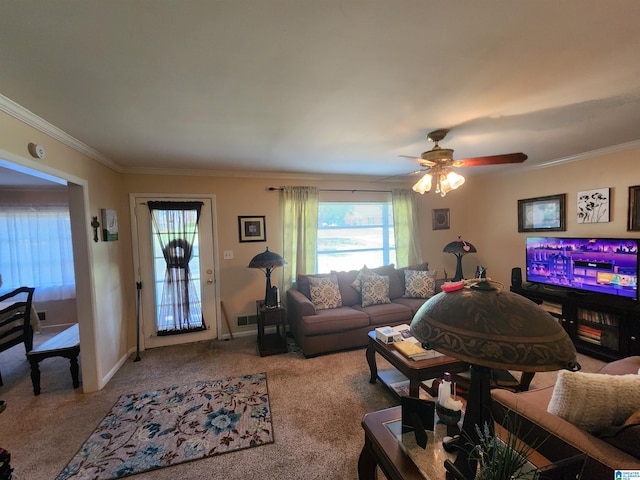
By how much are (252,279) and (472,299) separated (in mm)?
3562

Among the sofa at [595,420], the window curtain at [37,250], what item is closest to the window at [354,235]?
the sofa at [595,420]

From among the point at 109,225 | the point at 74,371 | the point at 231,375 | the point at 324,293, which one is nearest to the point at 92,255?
the point at 109,225

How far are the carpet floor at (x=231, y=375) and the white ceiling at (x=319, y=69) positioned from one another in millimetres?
2435

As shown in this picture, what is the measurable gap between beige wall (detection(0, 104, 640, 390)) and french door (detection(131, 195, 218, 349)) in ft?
0.43

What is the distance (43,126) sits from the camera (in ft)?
6.76

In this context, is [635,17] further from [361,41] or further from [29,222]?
[29,222]

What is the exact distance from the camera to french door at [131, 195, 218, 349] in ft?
11.9

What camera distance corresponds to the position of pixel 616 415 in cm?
124

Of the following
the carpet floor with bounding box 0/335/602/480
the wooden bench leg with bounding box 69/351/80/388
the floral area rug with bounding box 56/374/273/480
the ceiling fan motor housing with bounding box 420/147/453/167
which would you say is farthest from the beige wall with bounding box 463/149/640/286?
the wooden bench leg with bounding box 69/351/80/388

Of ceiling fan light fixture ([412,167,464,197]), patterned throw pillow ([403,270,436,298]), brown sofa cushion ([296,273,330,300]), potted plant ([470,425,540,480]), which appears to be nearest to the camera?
potted plant ([470,425,540,480])

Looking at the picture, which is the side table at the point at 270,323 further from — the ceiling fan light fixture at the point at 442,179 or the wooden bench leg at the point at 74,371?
the ceiling fan light fixture at the point at 442,179

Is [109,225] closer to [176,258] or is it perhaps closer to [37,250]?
[176,258]

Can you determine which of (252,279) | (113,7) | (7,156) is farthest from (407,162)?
(7,156)

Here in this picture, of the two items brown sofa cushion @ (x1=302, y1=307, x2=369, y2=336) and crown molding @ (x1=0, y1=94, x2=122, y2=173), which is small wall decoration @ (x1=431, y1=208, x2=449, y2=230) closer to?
brown sofa cushion @ (x1=302, y1=307, x2=369, y2=336)
